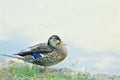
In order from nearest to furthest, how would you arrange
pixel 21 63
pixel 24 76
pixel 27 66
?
pixel 24 76 < pixel 27 66 < pixel 21 63

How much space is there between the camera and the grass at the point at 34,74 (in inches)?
469

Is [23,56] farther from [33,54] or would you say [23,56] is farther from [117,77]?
[117,77]

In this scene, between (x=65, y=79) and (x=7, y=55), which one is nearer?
(x=65, y=79)

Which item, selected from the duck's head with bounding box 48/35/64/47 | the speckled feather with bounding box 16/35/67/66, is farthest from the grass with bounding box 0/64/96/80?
the duck's head with bounding box 48/35/64/47

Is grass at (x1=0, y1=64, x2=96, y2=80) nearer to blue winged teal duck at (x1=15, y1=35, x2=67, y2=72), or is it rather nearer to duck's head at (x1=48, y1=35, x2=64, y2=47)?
blue winged teal duck at (x1=15, y1=35, x2=67, y2=72)

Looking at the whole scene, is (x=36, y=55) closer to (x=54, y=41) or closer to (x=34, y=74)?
(x=54, y=41)

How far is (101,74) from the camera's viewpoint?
558 inches

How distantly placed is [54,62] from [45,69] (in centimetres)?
29

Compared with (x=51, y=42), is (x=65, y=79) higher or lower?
lower

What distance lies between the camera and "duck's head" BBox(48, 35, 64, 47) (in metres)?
13.9

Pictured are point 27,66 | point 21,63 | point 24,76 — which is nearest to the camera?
point 24,76

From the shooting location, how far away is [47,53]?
13914mm

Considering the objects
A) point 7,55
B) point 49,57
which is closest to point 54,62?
point 49,57

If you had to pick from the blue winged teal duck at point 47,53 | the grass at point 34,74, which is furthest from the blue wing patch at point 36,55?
the grass at point 34,74
